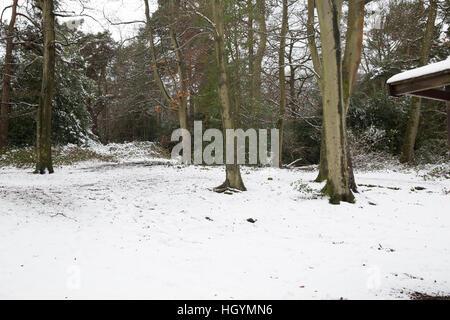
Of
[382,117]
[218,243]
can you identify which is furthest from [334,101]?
[382,117]

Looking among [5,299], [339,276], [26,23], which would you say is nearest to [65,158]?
[26,23]

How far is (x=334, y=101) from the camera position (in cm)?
820

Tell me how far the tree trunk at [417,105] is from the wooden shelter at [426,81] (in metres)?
11.9

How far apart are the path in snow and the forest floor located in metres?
0.02

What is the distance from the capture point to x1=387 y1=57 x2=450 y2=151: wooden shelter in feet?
11.5

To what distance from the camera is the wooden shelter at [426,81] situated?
3.52m

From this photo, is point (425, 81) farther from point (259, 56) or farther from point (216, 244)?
point (259, 56)

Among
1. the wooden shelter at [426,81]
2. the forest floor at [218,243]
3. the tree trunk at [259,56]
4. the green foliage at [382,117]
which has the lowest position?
the forest floor at [218,243]

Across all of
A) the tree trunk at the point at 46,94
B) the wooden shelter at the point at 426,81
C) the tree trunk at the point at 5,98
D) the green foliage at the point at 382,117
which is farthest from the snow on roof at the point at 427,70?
the tree trunk at the point at 5,98

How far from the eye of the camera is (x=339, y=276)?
4.21m

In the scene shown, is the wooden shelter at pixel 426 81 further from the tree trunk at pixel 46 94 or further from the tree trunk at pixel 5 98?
the tree trunk at pixel 5 98

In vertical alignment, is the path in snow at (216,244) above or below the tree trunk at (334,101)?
below

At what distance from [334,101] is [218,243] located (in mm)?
4808
